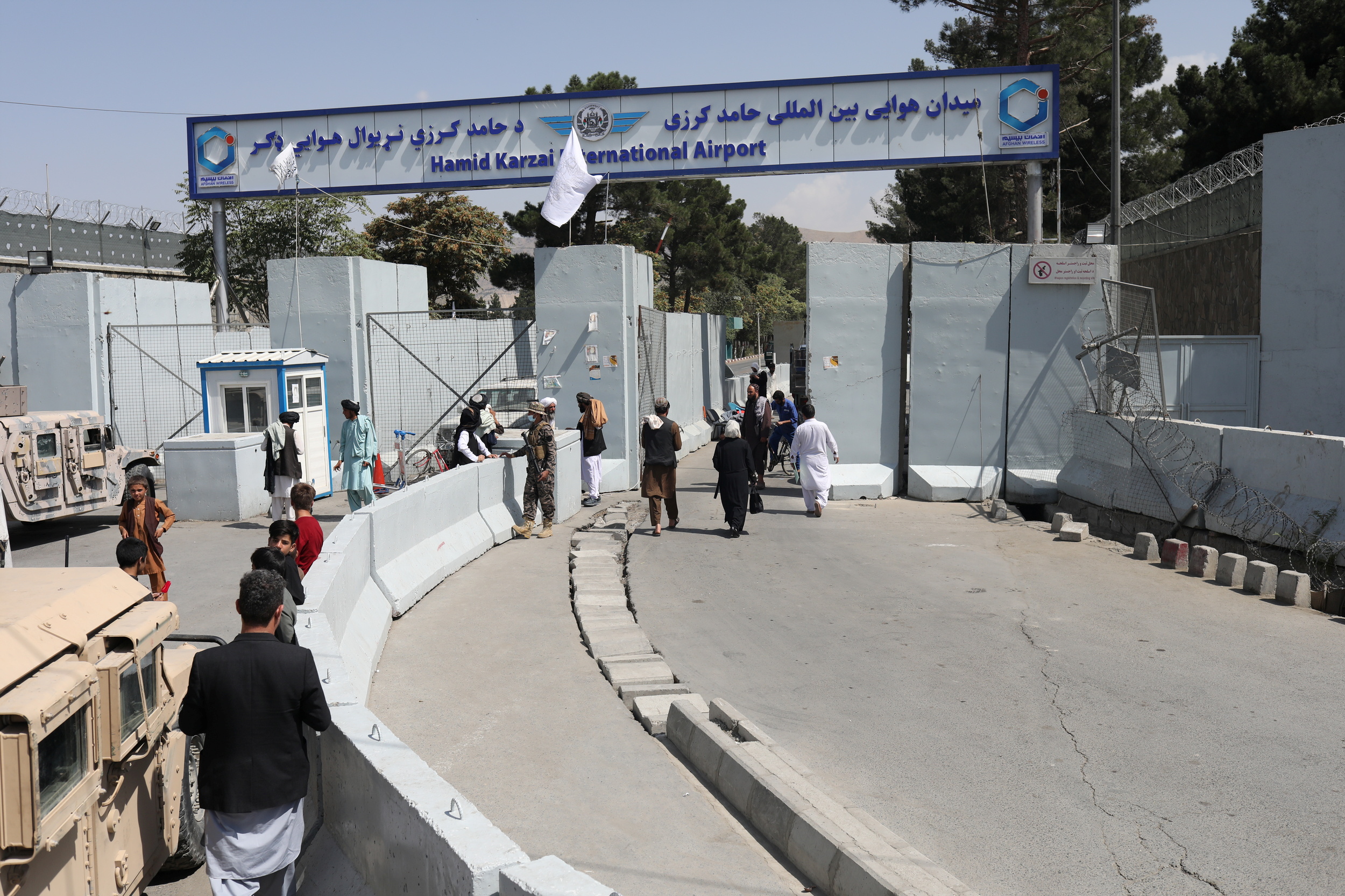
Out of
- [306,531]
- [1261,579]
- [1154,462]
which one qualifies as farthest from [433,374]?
[1261,579]

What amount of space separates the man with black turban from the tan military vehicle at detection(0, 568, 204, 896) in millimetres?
8346

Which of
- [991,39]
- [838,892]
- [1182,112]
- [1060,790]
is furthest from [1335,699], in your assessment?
Result: [1182,112]

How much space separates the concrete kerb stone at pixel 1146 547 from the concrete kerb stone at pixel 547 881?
35.7ft

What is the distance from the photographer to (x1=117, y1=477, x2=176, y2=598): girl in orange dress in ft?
29.8

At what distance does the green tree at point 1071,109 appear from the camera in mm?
31312

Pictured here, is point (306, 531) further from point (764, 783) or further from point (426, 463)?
point (426, 463)

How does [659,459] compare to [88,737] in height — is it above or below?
above

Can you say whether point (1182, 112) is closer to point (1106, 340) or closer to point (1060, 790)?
point (1106, 340)

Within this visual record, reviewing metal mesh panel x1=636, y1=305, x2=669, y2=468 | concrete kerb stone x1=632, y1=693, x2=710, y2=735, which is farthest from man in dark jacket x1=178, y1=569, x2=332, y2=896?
metal mesh panel x1=636, y1=305, x2=669, y2=468

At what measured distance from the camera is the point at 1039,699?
748 centimetres

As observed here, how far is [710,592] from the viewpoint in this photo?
10.8 m

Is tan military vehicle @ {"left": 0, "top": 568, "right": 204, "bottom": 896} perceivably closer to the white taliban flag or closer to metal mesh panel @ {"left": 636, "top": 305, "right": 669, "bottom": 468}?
metal mesh panel @ {"left": 636, "top": 305, "right": 669, "bottom": 468}

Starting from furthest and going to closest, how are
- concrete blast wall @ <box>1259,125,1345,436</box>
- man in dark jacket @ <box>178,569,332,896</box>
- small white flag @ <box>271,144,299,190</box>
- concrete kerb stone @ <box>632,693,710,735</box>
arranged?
small white flag @ <box>271,144,299,190</box> → concrete blast wall @ <box>1259,125,1345,436</box> → concrete kerb stone @ <box>632,693,710,735</box> → man in dark jacket @ <box>178,569,332,896</box>

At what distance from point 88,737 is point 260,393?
13173 mm
